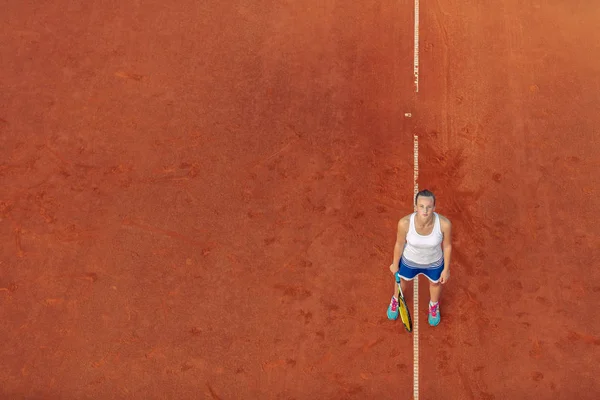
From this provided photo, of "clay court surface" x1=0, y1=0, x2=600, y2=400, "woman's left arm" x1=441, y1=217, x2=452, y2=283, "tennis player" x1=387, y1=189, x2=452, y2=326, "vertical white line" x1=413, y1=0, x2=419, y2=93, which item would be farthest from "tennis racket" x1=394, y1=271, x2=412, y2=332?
"vertical white line" x1=413, y1=0, x2=419, y2=93

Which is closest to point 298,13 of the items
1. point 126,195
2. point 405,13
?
point 405,13

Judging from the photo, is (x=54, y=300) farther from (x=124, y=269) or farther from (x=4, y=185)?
(x=4, y=185)

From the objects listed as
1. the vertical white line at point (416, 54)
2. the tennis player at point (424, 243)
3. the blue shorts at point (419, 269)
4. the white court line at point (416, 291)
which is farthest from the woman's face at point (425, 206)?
the vertical white line at point (416, 54)

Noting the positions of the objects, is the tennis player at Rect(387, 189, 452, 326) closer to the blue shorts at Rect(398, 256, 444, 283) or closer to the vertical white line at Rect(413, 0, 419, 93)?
the blue shorts at Rect(398, 256, 444, 283)

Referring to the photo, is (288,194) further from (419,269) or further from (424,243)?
(424,243)

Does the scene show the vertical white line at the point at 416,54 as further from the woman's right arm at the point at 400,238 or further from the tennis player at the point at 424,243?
the woman's right arm at the point at 400,238

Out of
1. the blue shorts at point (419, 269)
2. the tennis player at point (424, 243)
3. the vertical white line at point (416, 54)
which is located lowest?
the blue shorts at point (419, 269)

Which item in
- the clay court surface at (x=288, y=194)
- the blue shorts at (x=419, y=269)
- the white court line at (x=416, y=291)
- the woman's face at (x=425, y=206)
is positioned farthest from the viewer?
the clay court surface at (x=288, y=194)

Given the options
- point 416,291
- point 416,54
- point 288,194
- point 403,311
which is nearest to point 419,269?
point 403,311
